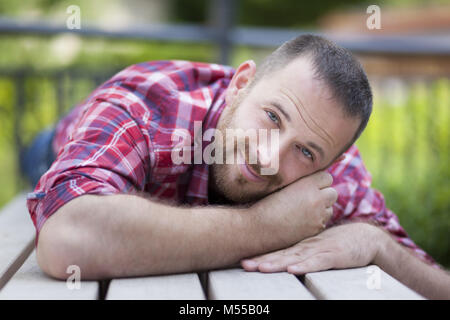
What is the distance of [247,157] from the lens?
1.80 metres

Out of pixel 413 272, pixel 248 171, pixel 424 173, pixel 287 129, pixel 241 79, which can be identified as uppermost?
pixel 241 79

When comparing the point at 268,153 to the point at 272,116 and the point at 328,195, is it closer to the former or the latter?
the point at 272,116

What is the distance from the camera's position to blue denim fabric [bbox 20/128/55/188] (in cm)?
323

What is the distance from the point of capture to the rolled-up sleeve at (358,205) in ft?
7.09

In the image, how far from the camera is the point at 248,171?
1.81 m

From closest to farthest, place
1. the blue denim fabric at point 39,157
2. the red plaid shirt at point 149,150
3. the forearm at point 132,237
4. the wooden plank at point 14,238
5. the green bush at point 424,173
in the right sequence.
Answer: the forearm at point 132,237 < the red plaid shirt at point 149,150 < the wooden plank at point 14,238 < the blue denim fabric at point 39,157 < the green bush at point 424,173

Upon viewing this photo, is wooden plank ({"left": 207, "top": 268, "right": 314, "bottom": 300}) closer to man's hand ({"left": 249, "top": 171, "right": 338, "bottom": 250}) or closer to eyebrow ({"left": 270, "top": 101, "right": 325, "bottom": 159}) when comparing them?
man's hand ({"left": 249, "top": 171, "right": 338, "bottom": 250})

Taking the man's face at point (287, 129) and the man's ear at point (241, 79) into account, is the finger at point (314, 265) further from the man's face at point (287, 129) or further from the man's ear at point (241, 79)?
the man's ear at point (241, 79)

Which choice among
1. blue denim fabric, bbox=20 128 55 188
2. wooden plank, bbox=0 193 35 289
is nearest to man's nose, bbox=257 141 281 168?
wooden plank, bbox=0 193 35 289

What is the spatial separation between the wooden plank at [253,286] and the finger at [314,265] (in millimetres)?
34

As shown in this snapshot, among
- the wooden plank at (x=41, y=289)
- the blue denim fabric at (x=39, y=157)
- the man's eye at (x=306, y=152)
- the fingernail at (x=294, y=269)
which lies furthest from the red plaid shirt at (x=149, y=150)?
the blue denim fabric at (x=39, y=157)

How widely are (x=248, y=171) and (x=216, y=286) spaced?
0.46 meters

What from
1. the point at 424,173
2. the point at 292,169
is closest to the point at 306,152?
the point at 292,169

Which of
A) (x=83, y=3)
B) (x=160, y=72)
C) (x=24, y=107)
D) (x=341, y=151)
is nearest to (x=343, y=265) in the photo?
(x=341, y=151)
